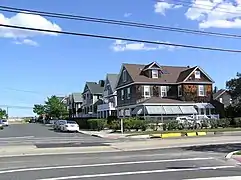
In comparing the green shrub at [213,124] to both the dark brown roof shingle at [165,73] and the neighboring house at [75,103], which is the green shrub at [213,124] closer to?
the dark brown roof shingle at [165,73]

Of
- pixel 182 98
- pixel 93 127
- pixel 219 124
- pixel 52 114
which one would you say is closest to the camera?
pixel 219 124

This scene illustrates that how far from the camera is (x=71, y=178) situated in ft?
39.9

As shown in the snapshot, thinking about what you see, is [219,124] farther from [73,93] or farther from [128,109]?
[73,93]

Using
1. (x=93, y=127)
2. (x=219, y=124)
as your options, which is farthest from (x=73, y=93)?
(x=219, y=124)

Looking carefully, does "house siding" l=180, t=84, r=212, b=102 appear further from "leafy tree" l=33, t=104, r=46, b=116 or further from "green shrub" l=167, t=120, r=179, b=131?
"leafy tree" l=33, t=104, r=46, b=116

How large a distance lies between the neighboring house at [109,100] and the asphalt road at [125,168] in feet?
182

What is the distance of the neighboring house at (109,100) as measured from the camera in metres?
73.9

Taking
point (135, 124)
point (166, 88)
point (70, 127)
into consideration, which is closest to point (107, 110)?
point (166, 88)

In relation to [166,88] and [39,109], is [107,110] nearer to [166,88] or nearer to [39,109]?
[166,88]

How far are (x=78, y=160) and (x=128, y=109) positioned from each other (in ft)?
149

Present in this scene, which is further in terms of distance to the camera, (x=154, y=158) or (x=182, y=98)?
(x=182, y=98)

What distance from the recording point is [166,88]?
61125 millimetres

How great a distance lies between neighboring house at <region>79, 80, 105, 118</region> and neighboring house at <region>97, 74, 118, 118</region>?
7.45 metres

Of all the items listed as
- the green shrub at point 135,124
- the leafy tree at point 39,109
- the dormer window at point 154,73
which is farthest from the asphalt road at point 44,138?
the leafy tree at point 39,109
